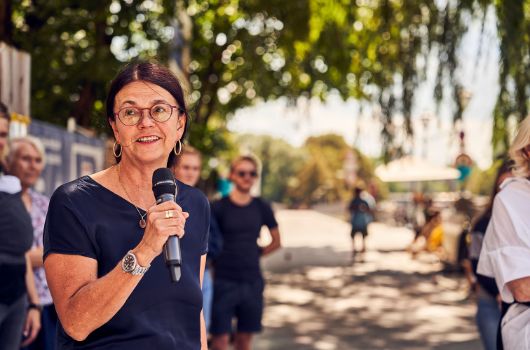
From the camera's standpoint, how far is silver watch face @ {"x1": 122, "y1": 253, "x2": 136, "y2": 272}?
1932 mm

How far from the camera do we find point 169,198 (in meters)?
2.01

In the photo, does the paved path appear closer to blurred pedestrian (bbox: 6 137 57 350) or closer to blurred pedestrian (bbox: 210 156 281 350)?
blurred pedestrian (bbox: 210 156 281 350)

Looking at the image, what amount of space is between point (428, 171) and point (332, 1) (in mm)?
15804

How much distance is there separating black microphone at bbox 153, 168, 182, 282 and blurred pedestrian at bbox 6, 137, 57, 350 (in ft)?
8.53

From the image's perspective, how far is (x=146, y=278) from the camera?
6.91 feet

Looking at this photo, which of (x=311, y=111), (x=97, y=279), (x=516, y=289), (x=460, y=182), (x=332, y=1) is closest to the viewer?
(x=97, y=279)

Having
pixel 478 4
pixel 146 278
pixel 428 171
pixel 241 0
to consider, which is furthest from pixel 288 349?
pixel 428 171

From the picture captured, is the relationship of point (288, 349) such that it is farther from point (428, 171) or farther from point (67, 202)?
point (428, 171)

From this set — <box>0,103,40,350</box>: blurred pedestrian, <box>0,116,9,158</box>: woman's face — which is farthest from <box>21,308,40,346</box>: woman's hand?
<box>0,116,9,158</box>: woman's face

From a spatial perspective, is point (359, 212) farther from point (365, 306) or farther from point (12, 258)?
point (12, 258)

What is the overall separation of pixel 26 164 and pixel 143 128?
262 cm

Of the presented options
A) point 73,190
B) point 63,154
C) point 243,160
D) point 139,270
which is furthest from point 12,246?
point 243,160

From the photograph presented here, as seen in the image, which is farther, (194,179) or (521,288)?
(194,179)

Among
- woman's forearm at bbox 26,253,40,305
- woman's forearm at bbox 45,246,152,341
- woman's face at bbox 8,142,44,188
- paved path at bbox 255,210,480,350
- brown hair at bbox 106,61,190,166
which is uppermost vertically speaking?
brown hair at bbox 106,61,190,166
